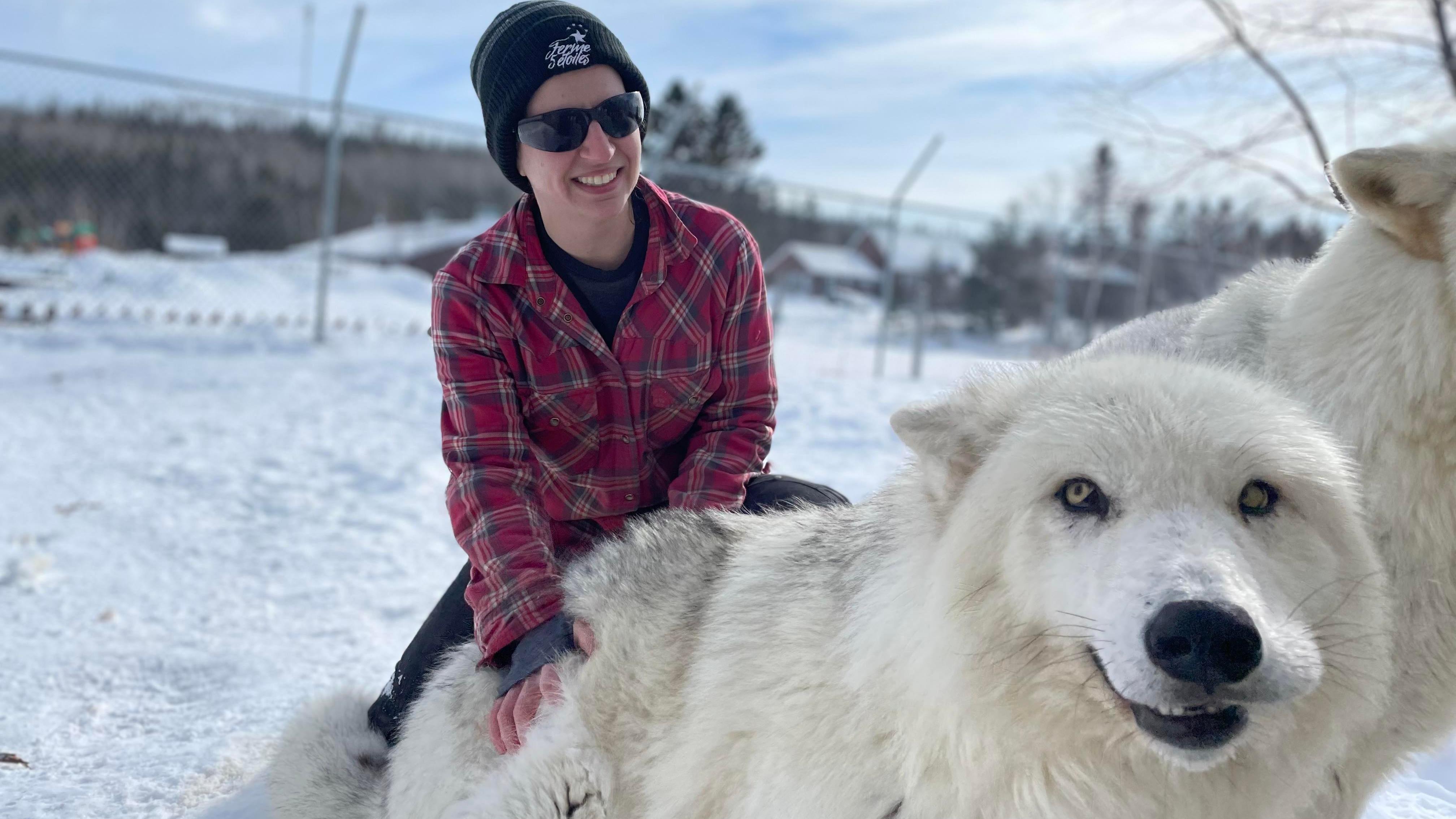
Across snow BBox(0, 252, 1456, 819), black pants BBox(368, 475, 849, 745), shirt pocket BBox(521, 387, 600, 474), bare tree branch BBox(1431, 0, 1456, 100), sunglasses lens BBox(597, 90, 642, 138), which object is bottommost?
snow BBox(0, 252, 1456, 819)

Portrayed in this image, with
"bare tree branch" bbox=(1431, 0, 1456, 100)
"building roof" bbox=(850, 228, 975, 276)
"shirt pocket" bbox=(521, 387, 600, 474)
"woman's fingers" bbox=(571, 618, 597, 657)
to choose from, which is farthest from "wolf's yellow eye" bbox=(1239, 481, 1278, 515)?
"building roof" bbox=(850, 228, 975, 276)

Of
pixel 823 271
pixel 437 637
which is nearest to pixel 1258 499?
pixel 437 637

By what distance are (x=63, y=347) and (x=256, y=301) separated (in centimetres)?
386

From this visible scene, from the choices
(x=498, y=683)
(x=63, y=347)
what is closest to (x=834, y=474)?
(x=498, y=683)

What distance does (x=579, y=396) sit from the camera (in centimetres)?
287

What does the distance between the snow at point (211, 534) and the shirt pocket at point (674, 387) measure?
100 cm

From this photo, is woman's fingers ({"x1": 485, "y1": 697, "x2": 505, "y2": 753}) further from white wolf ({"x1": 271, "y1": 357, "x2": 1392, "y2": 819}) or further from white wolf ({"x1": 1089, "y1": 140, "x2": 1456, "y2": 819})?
white wolf ({"x1": 1089, "y1": 140, "x2": 1456, "y2": 819})

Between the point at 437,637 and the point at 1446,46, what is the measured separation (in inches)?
293

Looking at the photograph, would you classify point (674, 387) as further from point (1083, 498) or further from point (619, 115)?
point (1083, 498)

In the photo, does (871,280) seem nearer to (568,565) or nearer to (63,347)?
(63,347)

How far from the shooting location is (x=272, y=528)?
5.26 meters

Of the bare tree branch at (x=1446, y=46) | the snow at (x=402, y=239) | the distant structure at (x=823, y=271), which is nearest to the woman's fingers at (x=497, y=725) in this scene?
the bare tree branch at (x=1446, y=46)

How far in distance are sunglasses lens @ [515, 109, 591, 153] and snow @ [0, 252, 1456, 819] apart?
4.08 feet

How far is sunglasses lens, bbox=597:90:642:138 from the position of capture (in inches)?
107
